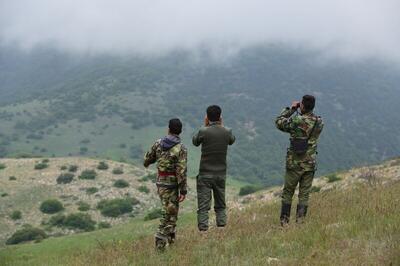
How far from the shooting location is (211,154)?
427 inches

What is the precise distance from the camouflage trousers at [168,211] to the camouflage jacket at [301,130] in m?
2.52

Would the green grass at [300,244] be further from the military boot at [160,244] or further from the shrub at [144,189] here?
the shrub at [144,189]

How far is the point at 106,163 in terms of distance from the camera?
3132 inches

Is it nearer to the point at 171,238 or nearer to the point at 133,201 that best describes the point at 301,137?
the point at 171,238

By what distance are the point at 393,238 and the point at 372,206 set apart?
10.4 feet

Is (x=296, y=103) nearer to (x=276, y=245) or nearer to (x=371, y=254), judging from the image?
(x=276, y=245)

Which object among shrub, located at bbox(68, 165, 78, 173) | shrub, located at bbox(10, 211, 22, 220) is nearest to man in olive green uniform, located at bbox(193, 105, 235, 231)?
shrub, located at bbox(10, 211, 22, 220)

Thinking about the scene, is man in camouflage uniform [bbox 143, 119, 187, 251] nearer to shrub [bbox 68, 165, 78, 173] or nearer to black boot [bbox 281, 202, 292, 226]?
black boot [bbox 281, 202, 292, 226]

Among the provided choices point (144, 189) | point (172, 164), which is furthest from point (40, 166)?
point (172, 164)

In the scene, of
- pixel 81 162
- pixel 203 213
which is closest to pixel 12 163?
pixel 81 162

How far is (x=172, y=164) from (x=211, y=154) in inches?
39.9

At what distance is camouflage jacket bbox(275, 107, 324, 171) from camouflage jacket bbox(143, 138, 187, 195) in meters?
2.18

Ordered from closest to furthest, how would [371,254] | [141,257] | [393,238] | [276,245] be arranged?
[371,254] < [393,238] < [276,245] < [141,257]

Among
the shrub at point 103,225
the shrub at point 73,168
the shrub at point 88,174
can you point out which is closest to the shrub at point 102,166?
the shrub at point 88,174
